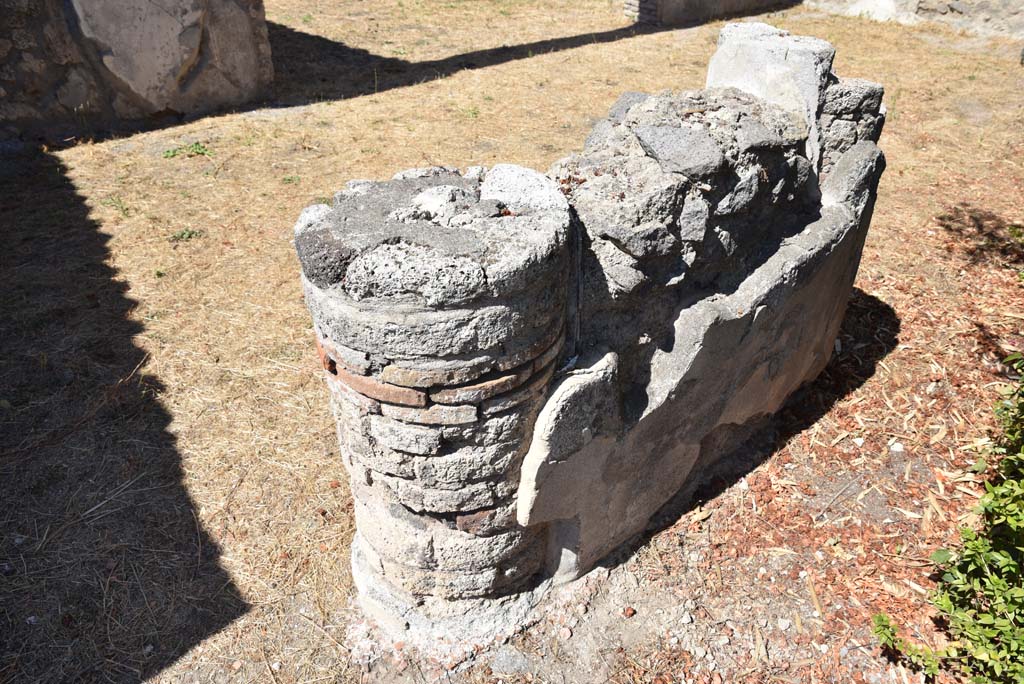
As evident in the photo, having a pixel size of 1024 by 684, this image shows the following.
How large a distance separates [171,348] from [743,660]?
164 inches

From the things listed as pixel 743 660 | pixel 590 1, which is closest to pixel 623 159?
pixel 743 660

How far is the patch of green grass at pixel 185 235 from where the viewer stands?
6.51 meters

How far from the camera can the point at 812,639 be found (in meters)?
3.34

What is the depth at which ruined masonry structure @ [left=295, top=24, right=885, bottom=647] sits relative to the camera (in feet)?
8.23

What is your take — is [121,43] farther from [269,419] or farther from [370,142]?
[269,419]

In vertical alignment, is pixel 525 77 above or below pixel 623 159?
below

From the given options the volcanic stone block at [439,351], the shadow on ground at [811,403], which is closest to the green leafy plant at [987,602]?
the shadow on ground at [811,403]

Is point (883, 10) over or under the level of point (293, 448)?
over

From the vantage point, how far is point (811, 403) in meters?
4.70

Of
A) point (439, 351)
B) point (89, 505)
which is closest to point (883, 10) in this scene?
point (439, 351)

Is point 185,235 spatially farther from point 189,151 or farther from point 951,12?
point 951,12

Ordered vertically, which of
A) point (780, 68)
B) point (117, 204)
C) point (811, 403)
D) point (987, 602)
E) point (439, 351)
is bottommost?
point (811, 403)

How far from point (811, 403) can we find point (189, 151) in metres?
7.02

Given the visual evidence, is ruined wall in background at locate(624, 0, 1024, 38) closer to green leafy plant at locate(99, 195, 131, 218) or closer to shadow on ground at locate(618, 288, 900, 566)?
shadow on ground at locate(618, 288, 900, 566)
